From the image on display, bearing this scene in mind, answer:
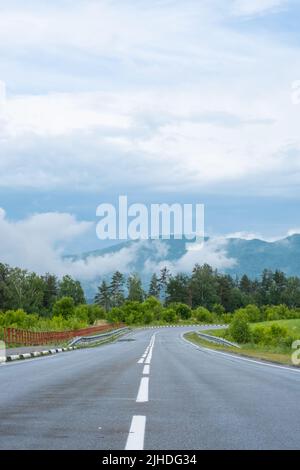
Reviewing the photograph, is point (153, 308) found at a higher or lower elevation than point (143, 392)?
lower

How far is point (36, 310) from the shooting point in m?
183

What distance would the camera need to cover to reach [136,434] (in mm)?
7762

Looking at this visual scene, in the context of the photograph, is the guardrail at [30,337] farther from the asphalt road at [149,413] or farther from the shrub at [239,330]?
the shrub at [239,330]

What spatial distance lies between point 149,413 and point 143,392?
125 inches

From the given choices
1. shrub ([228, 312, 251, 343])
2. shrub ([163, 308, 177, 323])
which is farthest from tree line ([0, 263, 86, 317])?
shrub ([228, 312, 251, 343])

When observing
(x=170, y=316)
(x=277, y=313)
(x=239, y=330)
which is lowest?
(x=170, y=316)

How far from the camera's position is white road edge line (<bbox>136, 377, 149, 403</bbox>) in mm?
11555

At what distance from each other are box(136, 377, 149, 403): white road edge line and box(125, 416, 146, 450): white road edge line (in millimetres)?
2326

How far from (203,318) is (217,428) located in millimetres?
184850

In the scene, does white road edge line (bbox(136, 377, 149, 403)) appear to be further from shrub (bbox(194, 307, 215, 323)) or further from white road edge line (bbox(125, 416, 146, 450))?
shrub (bbox(194, 307, 215, 323))

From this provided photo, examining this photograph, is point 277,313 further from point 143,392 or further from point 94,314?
point 143,392

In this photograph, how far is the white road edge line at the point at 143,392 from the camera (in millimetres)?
11555

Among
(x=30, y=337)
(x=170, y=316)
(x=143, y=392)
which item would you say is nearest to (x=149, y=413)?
(x=143, y=392)
